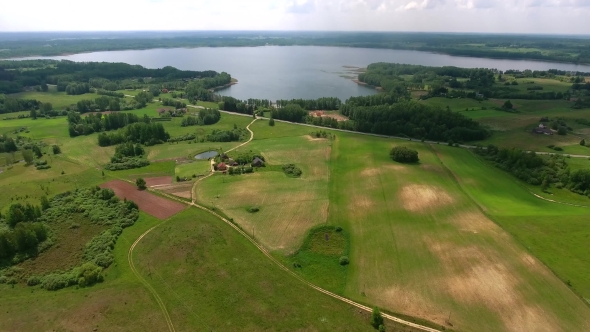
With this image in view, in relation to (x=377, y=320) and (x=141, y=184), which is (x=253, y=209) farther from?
(x=377, y=320)

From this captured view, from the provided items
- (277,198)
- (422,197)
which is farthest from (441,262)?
(277,198)

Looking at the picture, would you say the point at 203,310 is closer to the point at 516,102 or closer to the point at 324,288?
the point at 324,288

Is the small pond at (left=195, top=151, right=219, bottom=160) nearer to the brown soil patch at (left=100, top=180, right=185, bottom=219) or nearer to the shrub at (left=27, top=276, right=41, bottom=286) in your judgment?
the brown soil patch at (left=100, top=180, right=185, bottom=219)

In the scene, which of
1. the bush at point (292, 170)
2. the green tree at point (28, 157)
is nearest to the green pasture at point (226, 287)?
the bush at point (292, 170)

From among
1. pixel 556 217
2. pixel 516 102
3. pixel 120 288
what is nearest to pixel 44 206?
pixel 120 288

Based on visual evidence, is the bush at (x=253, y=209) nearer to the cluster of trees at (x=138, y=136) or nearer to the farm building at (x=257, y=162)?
the farm building at (x=257, y=162)

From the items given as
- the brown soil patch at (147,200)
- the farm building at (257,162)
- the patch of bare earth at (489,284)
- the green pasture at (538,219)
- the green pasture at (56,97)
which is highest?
the green pasture at (56,97)
